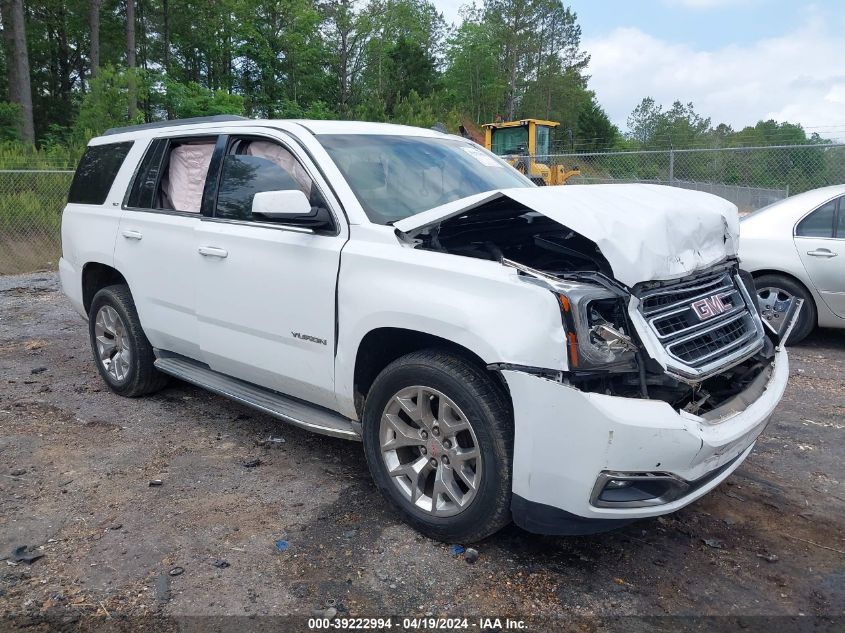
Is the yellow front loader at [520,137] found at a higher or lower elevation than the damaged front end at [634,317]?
higher

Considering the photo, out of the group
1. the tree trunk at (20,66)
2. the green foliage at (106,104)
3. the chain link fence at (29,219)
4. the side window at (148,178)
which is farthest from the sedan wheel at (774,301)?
the tree trunk at (20,66)

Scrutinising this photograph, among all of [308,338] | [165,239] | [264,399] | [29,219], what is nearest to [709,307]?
[308,338]

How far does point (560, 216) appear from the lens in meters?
2.84

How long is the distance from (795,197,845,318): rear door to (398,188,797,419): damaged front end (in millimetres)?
3180

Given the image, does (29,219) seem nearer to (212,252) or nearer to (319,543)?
(212,252)

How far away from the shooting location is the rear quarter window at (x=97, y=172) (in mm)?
5094

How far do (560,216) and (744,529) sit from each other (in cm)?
177

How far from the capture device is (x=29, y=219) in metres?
12.6

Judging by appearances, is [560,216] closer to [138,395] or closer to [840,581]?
[840,581]

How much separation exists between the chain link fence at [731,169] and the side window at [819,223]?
5.91m

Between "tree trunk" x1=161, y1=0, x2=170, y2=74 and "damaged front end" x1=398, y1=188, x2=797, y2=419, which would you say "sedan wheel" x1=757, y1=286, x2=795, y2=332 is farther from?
"tree trunk" x1=161, y1=0, x2=170, y2=74

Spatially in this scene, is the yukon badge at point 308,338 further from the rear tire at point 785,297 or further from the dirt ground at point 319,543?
the rear tire at point 785,297

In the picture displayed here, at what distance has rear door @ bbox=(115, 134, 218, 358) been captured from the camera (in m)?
4.28

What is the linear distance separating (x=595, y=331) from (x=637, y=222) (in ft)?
1.73
